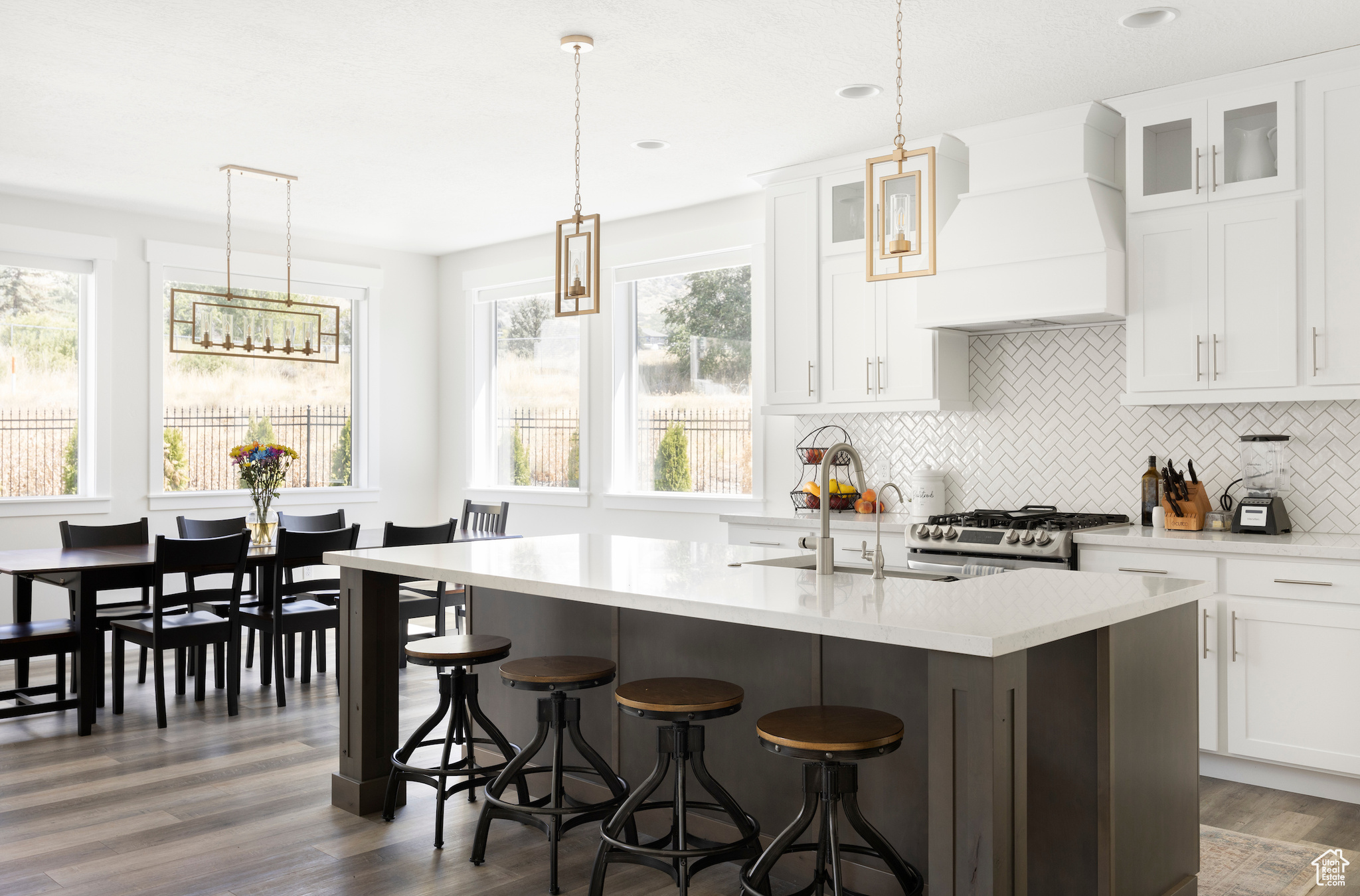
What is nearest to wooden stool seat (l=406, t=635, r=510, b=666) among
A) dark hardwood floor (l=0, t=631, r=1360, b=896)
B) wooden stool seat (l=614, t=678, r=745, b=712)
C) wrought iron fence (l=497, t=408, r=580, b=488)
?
dark hardwood floor (l=0, t=631, r=1360, b=896)

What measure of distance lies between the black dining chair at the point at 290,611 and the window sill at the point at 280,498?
1.72m

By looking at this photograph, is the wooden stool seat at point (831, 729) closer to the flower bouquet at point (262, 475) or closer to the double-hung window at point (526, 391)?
the flower bouquet at point (262, 475)

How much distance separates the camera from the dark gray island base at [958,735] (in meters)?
1.99

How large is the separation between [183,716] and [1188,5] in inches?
193

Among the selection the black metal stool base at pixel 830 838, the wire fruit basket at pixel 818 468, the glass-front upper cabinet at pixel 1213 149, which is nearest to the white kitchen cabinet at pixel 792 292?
the wire fruit basket at pixel 818 468

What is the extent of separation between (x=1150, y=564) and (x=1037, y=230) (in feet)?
4.83

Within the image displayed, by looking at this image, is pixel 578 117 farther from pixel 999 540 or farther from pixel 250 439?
pixel 250 439

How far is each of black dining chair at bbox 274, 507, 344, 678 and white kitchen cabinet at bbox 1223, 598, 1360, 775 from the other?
4.07m

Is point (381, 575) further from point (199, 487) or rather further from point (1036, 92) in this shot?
point (199, 487)

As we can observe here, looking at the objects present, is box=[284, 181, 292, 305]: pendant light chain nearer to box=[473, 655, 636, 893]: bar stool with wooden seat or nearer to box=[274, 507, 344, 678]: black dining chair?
box=[274, 507, 344, 678]: black dining chair

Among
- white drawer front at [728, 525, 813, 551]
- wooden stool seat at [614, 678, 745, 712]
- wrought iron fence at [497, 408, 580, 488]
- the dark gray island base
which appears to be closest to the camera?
the dark gray island base

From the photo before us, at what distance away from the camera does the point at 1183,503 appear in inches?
168

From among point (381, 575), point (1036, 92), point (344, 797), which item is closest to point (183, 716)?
point (344, 797)

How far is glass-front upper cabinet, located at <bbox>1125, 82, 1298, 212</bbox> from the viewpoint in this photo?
397 cm
